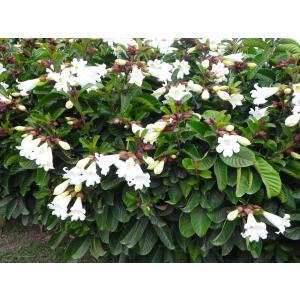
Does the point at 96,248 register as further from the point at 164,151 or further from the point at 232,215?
the point at 232,215

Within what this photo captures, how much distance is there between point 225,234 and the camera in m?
2.48

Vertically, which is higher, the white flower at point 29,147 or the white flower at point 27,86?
the white flower at point 27,86

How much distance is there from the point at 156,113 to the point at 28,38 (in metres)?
1.42

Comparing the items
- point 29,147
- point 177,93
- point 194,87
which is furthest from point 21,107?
point 194,87

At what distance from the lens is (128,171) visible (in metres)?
2.35

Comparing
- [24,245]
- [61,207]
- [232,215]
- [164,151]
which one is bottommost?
[24,245]

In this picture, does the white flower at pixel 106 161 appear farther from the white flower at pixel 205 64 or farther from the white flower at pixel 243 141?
the white flower at pixel 205 64

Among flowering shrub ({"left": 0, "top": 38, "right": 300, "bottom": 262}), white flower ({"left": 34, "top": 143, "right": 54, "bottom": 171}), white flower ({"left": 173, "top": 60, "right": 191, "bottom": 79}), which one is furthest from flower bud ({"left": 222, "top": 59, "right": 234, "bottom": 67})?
white flower ({"left": 34, "top": 143, "right": 54, "bottom": 171})

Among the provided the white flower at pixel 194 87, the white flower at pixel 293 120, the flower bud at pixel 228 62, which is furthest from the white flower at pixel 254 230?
the flower bud at pixel 228 62

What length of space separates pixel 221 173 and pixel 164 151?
0.36m

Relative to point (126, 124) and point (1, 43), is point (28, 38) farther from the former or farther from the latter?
point (126, 124)

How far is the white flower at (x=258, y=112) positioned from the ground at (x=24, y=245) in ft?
6.17

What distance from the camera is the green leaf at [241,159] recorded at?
7.81 feet

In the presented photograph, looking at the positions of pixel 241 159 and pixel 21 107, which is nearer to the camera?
pixel 241 159
